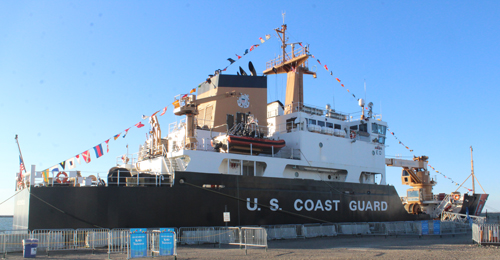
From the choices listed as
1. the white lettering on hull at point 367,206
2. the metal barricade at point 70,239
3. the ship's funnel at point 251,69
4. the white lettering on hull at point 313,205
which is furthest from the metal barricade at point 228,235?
the ship's funnel at point 251,69

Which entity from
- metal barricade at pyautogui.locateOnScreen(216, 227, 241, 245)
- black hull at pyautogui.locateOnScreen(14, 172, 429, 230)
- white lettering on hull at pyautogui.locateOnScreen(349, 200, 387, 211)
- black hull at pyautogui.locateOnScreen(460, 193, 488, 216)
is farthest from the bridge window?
metal barricade at pyautogui.locateOnScreen(216, 227, 241, 245)

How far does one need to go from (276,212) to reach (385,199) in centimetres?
726

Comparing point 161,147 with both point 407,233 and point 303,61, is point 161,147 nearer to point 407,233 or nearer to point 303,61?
point 303,61

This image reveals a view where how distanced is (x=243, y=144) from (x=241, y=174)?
1265mm

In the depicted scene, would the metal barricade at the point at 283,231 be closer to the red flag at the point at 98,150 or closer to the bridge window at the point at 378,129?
the red flag at the point at 98,150

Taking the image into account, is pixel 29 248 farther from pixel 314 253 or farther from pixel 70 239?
pixel 314 253

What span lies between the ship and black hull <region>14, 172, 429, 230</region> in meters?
0.03

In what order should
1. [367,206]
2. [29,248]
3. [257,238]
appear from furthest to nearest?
[367,206] → [257,238] → [29,248]

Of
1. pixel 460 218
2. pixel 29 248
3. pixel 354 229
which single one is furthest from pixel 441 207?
pixel 29 248

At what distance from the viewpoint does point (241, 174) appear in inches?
683

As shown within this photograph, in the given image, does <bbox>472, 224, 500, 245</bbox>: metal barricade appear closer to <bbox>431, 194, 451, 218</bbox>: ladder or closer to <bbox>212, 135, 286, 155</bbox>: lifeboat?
<bbox>212, 135, 286, 155</bbox>: lifeboat

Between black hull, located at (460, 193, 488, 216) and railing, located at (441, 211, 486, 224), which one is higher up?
black hull, located at (460, 193, 488, 216)

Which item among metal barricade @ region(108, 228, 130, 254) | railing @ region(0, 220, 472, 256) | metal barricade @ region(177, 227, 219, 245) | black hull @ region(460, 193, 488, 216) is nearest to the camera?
railing @ region(0, 220, 472, 256)

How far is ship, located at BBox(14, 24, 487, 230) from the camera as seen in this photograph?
14.3 metres
